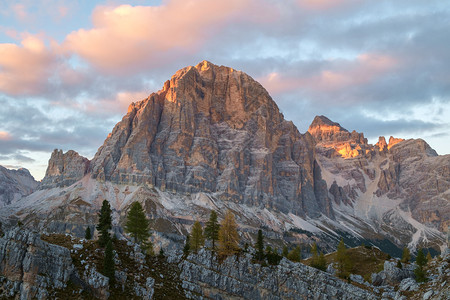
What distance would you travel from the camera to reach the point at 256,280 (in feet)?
382

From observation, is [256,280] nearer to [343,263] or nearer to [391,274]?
[343,263]

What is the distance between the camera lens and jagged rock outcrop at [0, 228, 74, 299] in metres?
78.9

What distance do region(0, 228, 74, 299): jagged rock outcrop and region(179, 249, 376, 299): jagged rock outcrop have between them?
34.4 m

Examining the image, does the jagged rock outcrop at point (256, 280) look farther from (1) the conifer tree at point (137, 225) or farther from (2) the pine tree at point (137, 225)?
(1) the conifer tree at point (137, 225)

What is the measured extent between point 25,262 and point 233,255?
54.1 m

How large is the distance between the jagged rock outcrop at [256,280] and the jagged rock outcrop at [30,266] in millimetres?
34395

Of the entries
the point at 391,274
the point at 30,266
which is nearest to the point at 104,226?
the point at 30,266

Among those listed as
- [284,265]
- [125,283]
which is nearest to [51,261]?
[125,283]

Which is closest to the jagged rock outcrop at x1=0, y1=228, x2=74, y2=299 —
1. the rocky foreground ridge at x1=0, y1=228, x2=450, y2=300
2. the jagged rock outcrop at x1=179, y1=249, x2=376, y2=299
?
the rocky foreground ridge at x1=0, y1=228, x2=450, y2=300

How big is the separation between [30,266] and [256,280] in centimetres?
5767

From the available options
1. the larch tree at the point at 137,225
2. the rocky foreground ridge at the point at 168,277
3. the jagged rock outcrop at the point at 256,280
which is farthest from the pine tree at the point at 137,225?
the jagged rock outcrop at the point at 256,280

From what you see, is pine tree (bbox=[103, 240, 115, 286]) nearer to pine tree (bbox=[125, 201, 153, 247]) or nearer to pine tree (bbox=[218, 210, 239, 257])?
pine tree (bbox=[125, 201, 153, 247])

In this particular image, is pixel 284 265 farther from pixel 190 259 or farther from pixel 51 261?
pixel 51 261

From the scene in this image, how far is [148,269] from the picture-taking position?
98688 millimetres
